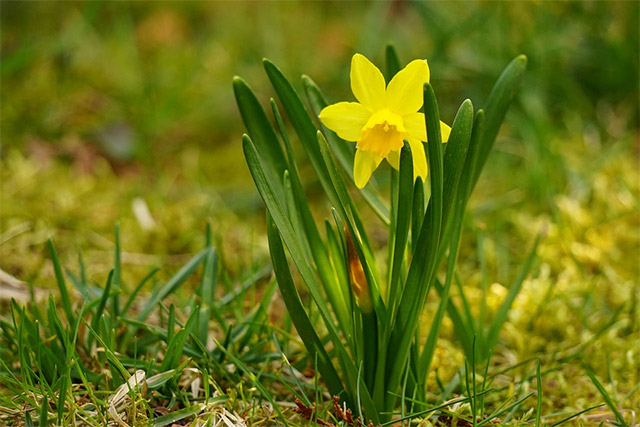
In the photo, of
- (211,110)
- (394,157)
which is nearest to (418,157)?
(394,157)

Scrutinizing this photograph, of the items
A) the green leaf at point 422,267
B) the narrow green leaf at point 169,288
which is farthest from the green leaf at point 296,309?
the narrow green leaf at point 169,288

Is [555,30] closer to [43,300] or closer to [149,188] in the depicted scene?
[149,188]

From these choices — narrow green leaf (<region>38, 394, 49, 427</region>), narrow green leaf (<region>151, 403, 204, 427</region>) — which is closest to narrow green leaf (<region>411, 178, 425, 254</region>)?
narrow green leaf (<region>151, 403, 204, 427</region>)

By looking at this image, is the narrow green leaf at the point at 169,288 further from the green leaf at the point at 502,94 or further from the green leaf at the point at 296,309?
the green leaf at the point at 502,94

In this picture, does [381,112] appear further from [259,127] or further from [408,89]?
[259,127]

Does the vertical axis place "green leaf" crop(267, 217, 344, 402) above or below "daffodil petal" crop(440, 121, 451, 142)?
below

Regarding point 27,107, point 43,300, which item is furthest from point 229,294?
point 27,107

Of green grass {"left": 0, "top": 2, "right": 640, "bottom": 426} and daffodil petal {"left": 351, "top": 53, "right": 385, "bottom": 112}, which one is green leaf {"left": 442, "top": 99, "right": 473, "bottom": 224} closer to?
daffodil petal {"left": 351, "top": 53, "right": 385, "bottom": 112}
